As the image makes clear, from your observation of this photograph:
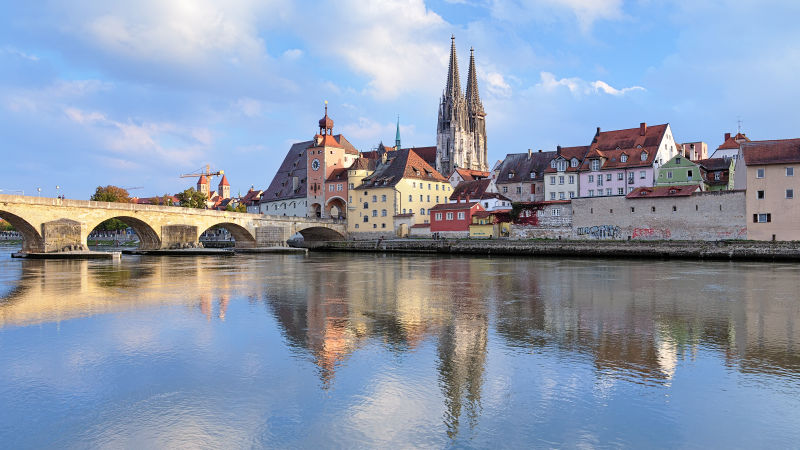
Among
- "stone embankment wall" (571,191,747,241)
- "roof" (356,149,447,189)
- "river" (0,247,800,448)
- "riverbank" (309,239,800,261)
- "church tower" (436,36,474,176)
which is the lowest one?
"river" (0,247,800,448)

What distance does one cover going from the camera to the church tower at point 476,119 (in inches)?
4500

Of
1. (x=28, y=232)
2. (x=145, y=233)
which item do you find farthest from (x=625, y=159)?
(x=28, y=232)

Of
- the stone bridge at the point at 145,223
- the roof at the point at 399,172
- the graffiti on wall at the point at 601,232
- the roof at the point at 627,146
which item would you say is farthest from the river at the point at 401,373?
the roof at the point at 399,172

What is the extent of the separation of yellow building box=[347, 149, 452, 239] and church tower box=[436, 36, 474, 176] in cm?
3034

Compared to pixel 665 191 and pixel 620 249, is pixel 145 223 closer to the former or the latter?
pixel 620 249

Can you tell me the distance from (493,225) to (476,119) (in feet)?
197

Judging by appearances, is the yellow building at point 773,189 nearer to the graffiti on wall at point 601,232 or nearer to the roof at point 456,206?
the graffiti on wall at point 601,232

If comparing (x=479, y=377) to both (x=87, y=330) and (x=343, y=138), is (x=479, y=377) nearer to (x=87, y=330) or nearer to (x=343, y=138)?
(x=87, y=330)

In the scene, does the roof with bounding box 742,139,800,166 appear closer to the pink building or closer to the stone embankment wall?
the stone embankment wall

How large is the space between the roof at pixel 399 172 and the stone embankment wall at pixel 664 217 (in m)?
23.0

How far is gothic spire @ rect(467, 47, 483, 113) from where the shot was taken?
380 ft

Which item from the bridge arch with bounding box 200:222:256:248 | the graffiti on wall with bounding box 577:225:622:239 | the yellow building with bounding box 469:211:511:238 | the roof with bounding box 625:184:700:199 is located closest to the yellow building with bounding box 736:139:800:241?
the roof with bounding box 625:184:700:199

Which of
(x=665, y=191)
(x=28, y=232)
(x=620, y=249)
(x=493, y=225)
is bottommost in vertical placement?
(x=620, y=249)

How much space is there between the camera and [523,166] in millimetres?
67875
